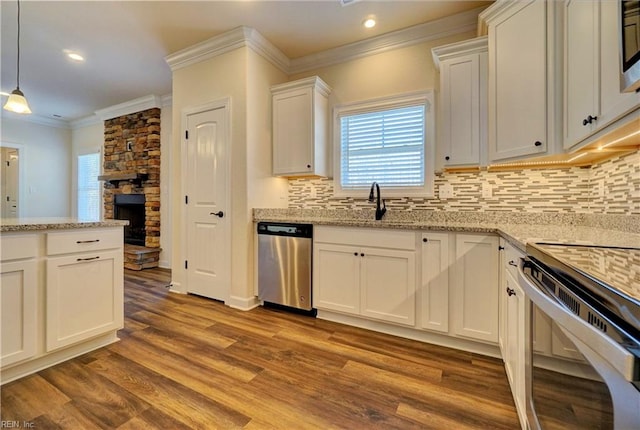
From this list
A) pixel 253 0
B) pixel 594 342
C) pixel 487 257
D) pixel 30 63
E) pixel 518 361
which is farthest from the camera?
pixel 30 63

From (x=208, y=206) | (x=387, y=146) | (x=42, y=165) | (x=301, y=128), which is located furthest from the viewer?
(x=42, y=165)

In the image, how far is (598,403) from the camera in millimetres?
593

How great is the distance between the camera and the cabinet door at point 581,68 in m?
1.31

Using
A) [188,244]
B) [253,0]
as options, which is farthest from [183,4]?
[188,244]

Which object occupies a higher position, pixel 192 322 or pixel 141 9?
pixel 141 9

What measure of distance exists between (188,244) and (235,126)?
1451 mm

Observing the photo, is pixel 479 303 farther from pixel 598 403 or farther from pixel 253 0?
pixel 253 0

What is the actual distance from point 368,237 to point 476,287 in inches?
33.0

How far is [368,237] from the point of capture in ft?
7.57

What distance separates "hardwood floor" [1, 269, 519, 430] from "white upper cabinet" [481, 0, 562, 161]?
1.49 m

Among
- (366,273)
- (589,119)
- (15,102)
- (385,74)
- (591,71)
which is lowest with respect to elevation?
(366,273)

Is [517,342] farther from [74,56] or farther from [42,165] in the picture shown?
[42,165]

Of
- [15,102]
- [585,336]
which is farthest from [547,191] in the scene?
[15,102]

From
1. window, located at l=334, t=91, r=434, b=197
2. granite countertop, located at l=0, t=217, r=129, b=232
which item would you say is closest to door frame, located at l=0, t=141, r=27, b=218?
granite countertop, located at l=0, t=217, r=129, b=232
